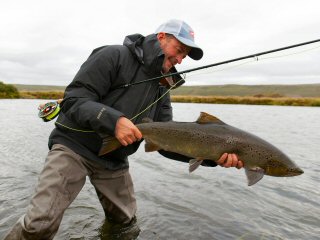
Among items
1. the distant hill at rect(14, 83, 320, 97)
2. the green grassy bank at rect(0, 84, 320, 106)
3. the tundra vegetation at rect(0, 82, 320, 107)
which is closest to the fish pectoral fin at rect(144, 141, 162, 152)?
the tundra vegetation at rect(0, 82, 320, 107)

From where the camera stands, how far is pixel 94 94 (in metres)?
3.91

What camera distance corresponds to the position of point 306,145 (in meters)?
15.1

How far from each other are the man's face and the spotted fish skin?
2.58 feet

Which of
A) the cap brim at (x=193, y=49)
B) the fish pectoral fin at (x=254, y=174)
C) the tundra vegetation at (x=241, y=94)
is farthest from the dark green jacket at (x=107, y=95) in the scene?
the tundra vegetation at (x=241, y=94)

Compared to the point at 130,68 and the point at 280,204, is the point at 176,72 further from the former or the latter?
the point at 280,204

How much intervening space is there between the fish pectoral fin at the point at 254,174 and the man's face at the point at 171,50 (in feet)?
5.25

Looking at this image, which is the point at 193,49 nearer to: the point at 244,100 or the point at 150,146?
the point at 150,146

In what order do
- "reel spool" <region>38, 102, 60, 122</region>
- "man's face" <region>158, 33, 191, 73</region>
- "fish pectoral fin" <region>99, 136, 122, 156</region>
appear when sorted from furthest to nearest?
"reel spool" <region>38, 102, 60, 122</region>
"man's face" <region>158, 33, 191, 73</region>
"fish pectoral fin" <region>99, 136, 122, 156</region>

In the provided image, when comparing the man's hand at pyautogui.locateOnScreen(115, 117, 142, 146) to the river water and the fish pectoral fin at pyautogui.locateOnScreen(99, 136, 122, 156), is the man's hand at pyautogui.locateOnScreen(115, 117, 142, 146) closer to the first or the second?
the fish pectoral fin at pyautogui.locateOnScreen(99, 136, 122, 156)

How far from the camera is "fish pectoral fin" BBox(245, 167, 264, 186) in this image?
4.18 m

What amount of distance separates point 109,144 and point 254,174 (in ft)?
5.66

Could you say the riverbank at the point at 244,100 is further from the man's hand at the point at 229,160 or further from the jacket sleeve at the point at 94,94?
the man's hand at the point at 229,160

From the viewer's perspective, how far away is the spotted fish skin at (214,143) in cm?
418

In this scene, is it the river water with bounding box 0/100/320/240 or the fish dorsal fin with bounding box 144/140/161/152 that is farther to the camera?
the river water with bounding box 0/100/320/240
